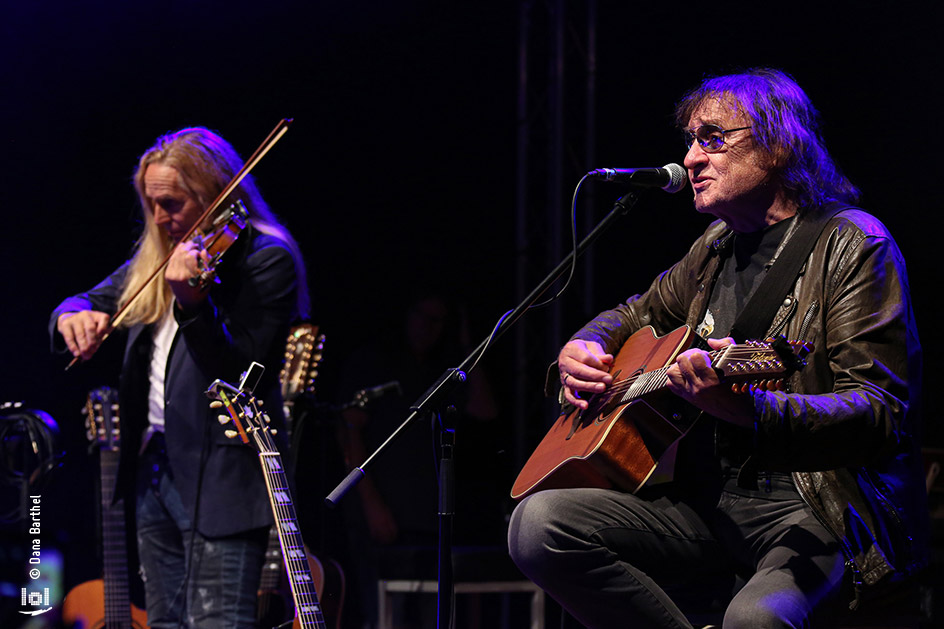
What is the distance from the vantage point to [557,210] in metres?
4.93

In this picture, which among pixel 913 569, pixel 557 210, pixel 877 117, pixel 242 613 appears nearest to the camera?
pixel 913 569

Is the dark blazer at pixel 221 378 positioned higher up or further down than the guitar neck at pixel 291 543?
higher up

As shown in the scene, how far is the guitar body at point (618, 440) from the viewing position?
2332 millimetres

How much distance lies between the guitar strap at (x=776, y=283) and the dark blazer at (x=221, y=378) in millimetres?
1573

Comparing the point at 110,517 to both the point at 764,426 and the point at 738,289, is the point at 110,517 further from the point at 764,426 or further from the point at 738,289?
the point at 764,426

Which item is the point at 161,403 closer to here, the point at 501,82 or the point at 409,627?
the point at 409,627

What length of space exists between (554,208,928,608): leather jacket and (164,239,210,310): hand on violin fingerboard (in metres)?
1.70

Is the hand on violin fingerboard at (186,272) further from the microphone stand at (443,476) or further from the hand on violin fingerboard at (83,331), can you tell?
the microphone stand at (443,476)

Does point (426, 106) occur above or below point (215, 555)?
above

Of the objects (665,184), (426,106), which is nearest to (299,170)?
(426,106)

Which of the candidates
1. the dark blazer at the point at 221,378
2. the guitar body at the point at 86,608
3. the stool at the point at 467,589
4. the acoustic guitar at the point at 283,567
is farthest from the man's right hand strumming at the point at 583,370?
the guitar body at the point at 86,608

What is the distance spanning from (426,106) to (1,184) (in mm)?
2284

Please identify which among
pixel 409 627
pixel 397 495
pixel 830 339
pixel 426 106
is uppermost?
pixel 426 106

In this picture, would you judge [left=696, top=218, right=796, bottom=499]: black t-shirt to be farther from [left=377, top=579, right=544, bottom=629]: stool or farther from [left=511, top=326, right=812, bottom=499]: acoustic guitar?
[left=377, top=579, right=544, bottom=629]: stool
